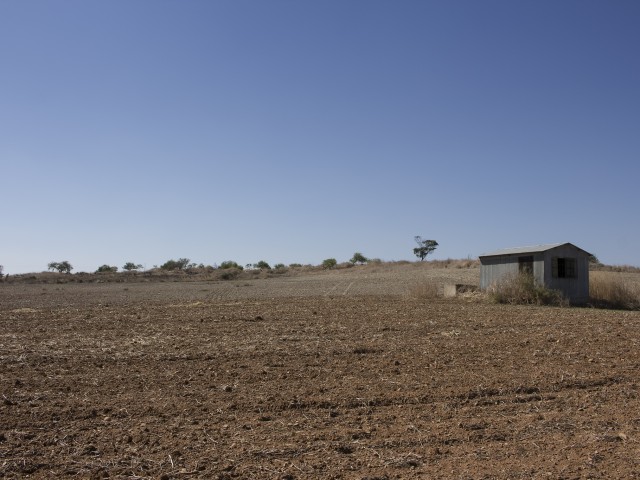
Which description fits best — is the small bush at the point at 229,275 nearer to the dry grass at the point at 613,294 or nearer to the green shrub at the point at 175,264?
the green shrub at the point at 175,264

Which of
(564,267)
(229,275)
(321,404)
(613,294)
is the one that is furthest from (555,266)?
(229,275)

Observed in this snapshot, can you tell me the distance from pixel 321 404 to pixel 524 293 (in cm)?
2562

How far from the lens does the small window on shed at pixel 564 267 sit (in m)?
33.6

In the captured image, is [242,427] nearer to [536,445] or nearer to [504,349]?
[536,445]

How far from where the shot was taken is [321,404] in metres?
9.18

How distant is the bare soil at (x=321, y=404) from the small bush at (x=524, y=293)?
48.6ft

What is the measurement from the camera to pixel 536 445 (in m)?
7.12

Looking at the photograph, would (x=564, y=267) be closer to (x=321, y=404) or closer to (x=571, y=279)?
(x=571, y=279)

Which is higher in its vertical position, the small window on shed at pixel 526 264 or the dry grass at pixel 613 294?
the small window on shed at pixel 526 264

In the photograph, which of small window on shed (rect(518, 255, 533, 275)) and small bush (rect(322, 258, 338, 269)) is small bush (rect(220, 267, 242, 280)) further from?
small window on shed (rect(518, 255, 533, 275))

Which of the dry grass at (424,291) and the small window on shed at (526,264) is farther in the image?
the dry grass at (424,291)

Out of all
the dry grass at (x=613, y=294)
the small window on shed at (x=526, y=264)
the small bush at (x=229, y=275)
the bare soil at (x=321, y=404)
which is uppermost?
the small window on shed at (x=526, y=264)

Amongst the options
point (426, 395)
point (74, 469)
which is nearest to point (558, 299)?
point (426, 395)

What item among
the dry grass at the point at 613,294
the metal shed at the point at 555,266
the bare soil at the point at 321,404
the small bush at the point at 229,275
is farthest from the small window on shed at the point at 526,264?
the small bush at the point at 229,275
